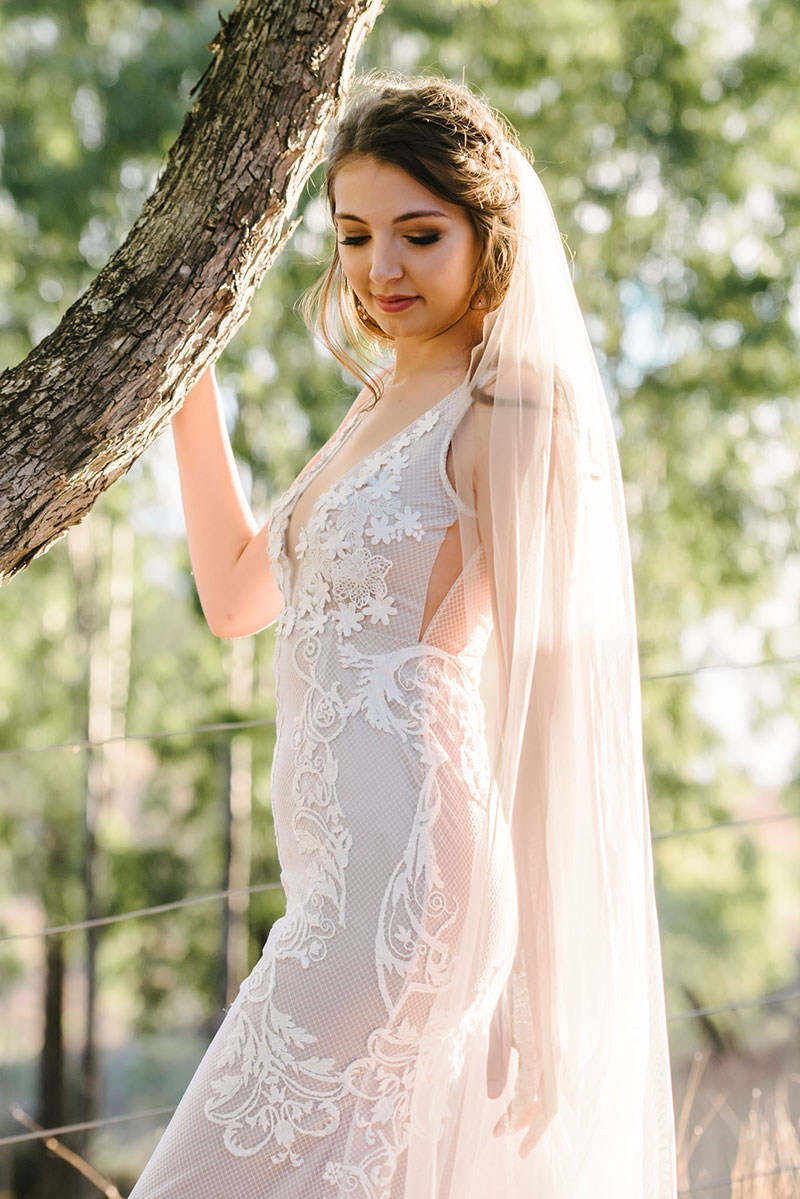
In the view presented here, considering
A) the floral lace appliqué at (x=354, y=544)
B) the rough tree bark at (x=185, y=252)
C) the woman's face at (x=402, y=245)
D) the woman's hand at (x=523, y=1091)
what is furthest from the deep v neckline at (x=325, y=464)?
the woman's hand at (x=523, y=1091)

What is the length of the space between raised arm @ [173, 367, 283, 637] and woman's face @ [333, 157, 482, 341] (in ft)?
1.25

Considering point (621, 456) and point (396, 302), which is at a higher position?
point (621, 456)

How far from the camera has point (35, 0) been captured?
25.5 ft

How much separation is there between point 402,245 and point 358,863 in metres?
0.88

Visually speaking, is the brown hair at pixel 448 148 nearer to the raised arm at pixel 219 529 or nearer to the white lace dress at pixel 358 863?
the white lace dress at pixel 358 863

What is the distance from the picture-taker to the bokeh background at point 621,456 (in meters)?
7.91

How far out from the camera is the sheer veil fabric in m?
1.53

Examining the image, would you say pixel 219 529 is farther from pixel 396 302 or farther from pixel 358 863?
pixel 358 863

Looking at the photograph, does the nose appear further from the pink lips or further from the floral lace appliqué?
the floral lace appliqué

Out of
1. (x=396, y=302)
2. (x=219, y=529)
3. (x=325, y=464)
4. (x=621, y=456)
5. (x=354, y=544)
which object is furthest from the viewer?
(x=621, y=456)

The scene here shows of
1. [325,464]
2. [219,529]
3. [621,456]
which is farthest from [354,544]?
[621,456]

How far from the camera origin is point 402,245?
1715 mm

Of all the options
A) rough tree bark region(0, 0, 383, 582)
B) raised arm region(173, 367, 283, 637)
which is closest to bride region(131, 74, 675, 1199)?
rough tree bark region(0, 0, 383, 582)

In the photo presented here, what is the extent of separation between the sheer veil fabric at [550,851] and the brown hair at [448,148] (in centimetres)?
12
